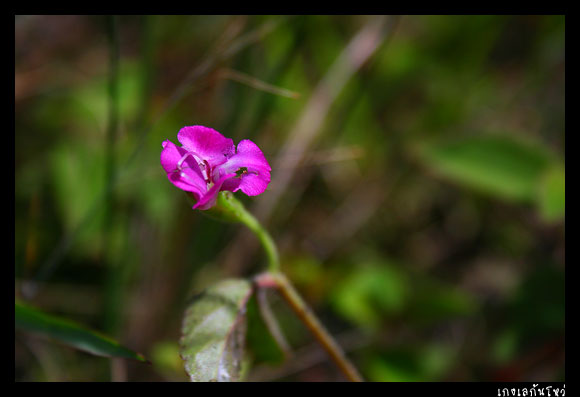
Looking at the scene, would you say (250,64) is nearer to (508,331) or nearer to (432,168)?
(432,168)

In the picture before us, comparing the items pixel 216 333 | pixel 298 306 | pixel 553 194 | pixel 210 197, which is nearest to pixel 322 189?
pixel 553 194

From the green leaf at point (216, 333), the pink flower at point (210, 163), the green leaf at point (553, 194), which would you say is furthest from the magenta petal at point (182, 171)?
the green leaf at point (553, 194)

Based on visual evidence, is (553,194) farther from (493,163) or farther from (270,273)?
(270,273)

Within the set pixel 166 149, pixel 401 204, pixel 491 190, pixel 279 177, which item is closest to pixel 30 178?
pixel 279 177

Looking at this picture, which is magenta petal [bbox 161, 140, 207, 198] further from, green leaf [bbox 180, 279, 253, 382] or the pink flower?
green leaf [bbox 180, 279, 253, 382]

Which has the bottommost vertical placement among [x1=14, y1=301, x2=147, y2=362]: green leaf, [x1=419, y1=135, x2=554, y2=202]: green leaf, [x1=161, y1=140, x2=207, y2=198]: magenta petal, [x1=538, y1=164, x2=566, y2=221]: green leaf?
[x1=14, y1=301, x2=147, y2=362]: green leaf

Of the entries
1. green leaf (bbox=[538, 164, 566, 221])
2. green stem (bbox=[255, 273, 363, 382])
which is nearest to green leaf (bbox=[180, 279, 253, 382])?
green stem (bbox=[255, 273, 363, 382])
